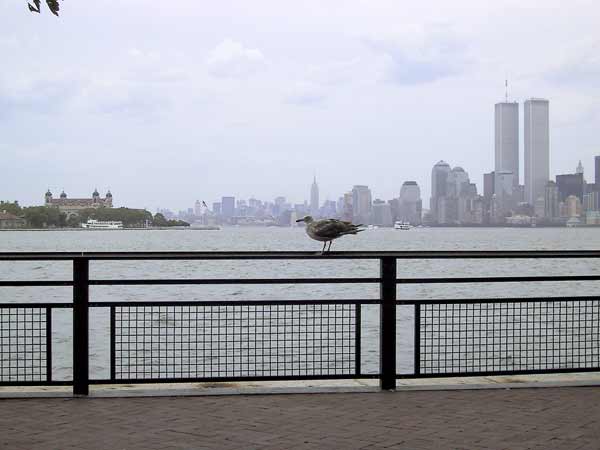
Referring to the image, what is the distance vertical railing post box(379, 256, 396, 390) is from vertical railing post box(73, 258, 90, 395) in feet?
8.45

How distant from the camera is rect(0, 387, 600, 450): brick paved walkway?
18.2 feet

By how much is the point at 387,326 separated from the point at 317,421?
148 centimetres

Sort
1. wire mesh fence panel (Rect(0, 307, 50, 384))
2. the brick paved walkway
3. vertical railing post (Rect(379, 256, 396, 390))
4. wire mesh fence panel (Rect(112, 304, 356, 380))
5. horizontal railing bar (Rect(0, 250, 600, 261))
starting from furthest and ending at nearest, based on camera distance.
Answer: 1. wire mesh fence panel (Rect(112, 304, 356, 380))
2. vertical railing post (Rect(379, 256, 396, 390))
3. wire mesh fence panel (Rect(0, 307, 50, 384))
4. horizontal railing bar (Rect(0, 250, 600, 261))
5. the brick paved walkway

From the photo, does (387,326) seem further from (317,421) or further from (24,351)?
(24,351)

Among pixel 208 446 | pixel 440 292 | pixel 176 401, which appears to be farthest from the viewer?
pixel 440 292

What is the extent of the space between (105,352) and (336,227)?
12757mm

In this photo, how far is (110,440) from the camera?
220 inches

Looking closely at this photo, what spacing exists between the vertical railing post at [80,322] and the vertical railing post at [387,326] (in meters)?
2.57

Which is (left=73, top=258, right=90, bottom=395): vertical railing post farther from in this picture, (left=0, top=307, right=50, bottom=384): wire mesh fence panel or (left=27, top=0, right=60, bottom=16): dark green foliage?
(left=27, top=0, right=60, bottom=16): dark green foliage

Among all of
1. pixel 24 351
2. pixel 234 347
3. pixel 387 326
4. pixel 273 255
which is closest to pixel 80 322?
pixel 24 351

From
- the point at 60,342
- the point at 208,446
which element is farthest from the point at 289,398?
the point at 60,342

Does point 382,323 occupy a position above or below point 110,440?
above

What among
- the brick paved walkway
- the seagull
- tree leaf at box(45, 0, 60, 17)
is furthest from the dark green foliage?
the seagull

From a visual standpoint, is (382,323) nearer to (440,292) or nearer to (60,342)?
(60,342)
